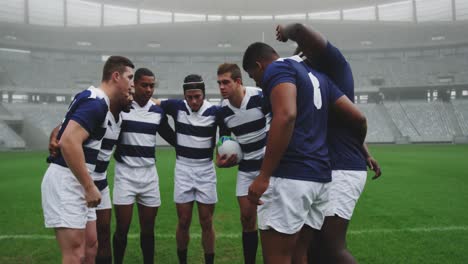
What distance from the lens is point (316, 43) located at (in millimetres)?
2561

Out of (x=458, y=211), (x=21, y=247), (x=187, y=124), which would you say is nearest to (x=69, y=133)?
(x=187, y=124)

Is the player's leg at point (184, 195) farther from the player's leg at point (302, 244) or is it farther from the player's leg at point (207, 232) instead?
the player's leg at point (302, 244)

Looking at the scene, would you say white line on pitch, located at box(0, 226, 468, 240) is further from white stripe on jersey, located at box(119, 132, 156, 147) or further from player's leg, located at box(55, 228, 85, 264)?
player's leg, located at box(55, 228, 85, 264)

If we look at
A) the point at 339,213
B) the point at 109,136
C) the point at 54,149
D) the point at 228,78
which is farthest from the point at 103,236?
the point at 339,213

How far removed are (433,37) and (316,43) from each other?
50.4 metres

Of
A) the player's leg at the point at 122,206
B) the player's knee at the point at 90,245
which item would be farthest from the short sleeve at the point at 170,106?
the player's knee at the point at 90,245

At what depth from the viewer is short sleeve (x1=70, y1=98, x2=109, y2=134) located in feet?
8.82

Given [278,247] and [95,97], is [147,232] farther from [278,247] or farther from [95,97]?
[278,247]

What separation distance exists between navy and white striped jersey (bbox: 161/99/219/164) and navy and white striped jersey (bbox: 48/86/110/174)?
4.69 ft

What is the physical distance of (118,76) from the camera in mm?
3135

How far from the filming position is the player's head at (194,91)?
14.0 feet

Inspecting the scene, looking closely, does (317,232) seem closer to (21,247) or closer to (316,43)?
(316,43)

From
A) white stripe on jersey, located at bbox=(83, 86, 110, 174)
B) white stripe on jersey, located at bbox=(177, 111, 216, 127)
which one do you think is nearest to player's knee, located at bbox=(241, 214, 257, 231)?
white stripe on jersey, located at bbox=(177, 111, 216, 127)

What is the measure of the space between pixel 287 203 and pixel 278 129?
51cm
